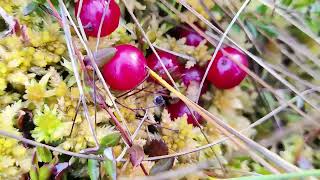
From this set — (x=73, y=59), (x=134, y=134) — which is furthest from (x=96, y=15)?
(x=134, y=134)

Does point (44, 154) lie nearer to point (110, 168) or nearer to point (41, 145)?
point (41, 145)

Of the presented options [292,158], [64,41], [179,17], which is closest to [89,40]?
[64,41]

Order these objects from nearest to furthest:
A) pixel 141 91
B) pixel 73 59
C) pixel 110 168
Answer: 1. pixel 110 168
2. pixel 73 59
3. pixel 141 91

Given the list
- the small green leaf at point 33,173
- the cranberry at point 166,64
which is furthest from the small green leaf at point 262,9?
the small green leaf at point 33,173

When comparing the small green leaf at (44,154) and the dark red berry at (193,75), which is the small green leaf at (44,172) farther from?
the dark red berry at (193,75)

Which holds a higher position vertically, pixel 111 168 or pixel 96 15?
pixel 96 15
